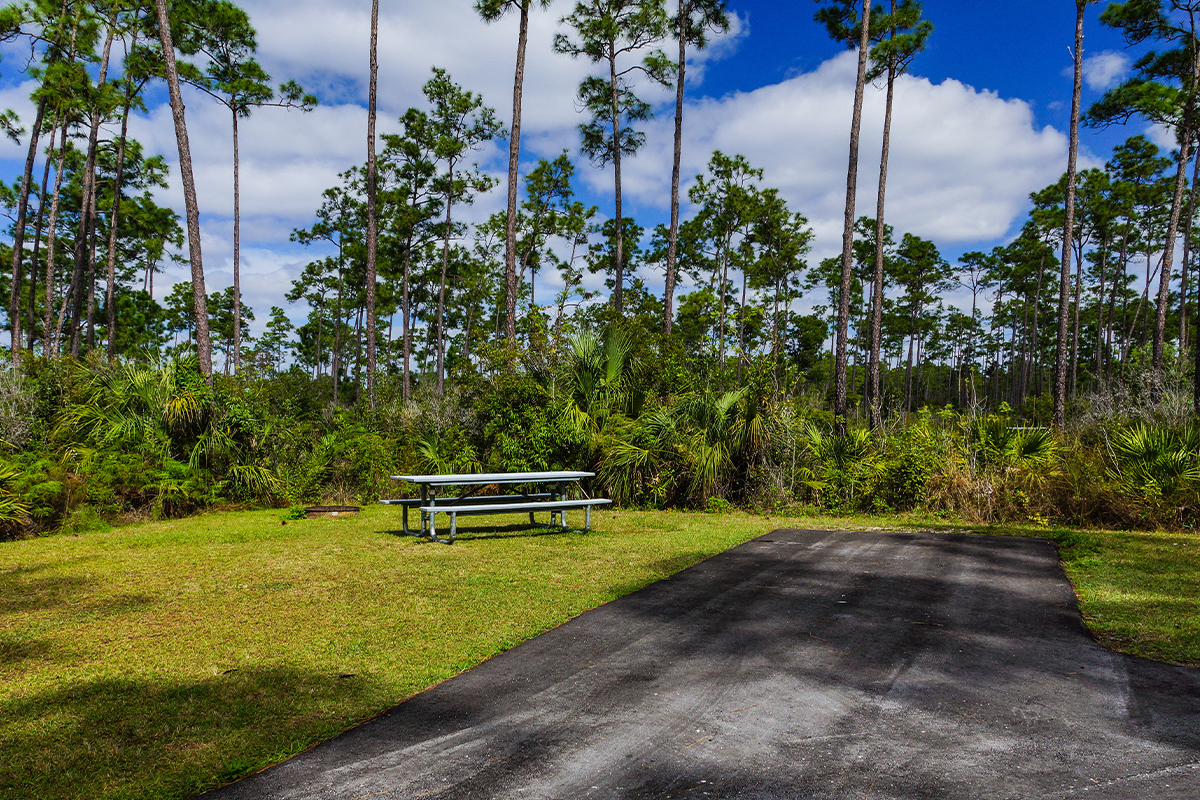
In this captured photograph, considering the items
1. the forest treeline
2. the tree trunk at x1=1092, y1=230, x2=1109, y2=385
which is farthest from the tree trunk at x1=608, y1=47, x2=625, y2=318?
the tree trunk at x1=1092, y1=230, x2=1109, y2=385

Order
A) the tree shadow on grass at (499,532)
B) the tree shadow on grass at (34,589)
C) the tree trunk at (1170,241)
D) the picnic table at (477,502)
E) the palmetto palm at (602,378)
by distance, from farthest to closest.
→ the tree trunk at (1170,241) < the palmetto palm at (602,378) < the tree shadow on grass at (499,532) < the picnic table at (477,502) < the tree shadow on grass at (34,589)

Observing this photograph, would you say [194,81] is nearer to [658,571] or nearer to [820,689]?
[658,571]

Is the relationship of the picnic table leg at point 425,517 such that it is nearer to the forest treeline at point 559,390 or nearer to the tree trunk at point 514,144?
the forest treeline at point 559,390

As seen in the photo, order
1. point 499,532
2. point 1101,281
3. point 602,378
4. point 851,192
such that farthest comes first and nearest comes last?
point 1101,281 → point 851,192 → point 602,378 → point 499,532

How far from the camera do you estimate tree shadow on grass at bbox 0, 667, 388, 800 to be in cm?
236

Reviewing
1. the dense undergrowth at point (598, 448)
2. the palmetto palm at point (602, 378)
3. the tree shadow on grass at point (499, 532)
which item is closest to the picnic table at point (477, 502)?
the tree shadow on grass at point (499, 532)

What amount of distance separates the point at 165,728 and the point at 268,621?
1.66 meters

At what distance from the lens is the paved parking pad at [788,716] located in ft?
7.67

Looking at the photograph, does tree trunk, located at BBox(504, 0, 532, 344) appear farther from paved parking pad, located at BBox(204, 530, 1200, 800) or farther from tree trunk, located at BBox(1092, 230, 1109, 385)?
tree trunk, located at BBox(1092, 230, 1109, 385)

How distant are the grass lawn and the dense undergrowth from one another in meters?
1.20

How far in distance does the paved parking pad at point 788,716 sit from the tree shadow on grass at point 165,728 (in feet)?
0.72

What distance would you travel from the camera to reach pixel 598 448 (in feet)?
37.0

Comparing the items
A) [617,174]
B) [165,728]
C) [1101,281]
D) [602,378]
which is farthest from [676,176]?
[1101,281]

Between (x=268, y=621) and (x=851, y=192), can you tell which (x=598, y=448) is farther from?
(x=851, y=192)
